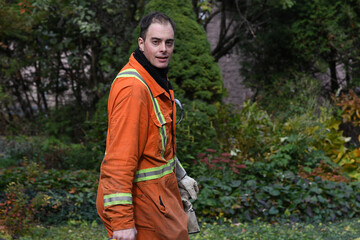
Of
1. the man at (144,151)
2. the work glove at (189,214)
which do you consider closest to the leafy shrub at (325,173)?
the work glove at (189,214)

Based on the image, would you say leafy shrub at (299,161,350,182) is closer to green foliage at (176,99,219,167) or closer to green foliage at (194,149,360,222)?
green foliage at (194,149,360,222)

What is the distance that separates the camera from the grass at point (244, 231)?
16.2 ft

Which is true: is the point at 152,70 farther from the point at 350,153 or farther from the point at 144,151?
the point at 350,153

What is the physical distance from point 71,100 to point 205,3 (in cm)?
450

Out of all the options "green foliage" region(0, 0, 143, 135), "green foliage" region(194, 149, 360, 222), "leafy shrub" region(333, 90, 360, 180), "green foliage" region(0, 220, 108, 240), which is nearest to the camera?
"green foliage" region(0, 220, 108, 240)

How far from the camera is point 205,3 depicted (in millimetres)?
8781

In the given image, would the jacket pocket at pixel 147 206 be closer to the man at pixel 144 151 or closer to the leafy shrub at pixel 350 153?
the man at pixel 144 151

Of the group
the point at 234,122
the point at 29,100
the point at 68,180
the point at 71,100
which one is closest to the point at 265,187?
the point at 234,122

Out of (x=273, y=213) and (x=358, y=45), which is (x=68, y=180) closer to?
(x=273, y=213)

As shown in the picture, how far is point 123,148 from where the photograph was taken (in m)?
2.04

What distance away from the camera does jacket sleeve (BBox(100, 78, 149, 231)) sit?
200cm

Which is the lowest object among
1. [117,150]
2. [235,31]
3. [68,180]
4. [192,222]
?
[68,180]

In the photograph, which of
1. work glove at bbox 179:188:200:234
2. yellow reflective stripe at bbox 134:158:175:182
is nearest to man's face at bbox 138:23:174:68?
yellow reflective stripe at bbox 134:158:175:182

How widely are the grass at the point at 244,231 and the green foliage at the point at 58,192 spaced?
21 cm
